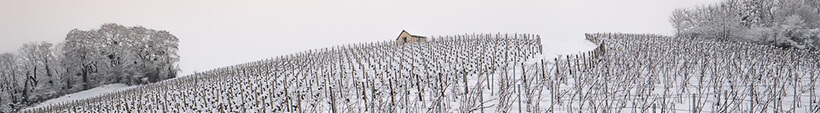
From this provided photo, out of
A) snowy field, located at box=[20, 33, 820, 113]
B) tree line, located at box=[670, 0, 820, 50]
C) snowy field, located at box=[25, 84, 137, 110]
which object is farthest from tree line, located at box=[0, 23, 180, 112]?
tree line, located at box=[670, 0, 820, 50]

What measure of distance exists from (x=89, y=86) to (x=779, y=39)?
43765 millimetres

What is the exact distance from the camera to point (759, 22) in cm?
2716

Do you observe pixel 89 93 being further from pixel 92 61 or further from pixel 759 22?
pixel 759 22

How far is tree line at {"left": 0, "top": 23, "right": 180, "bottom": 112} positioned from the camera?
82.1 feet

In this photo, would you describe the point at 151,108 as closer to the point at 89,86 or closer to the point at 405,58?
the point at 405,58

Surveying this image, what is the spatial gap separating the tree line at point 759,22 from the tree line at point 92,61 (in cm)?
3836

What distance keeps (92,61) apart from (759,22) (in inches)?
1817

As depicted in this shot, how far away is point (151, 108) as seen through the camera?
12.6 metres

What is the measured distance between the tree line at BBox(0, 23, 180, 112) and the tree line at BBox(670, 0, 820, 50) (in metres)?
38.4

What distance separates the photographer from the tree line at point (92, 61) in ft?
82.1

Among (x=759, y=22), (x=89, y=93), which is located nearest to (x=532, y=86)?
(x=89, y=93)

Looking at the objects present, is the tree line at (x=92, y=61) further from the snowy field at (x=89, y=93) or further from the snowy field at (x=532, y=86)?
the snowy field at (x=532, y=86)

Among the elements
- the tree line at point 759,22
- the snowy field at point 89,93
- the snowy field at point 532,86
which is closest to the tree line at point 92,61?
the snowy field at point 89,93

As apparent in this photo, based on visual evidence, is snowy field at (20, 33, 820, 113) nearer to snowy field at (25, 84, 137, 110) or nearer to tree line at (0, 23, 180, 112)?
snowy field at (25, 84, 137, 110)
